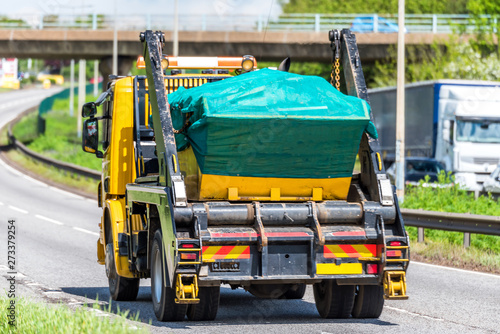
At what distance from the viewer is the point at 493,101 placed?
27094 millimetres

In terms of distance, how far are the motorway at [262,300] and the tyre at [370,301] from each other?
91 millimetres

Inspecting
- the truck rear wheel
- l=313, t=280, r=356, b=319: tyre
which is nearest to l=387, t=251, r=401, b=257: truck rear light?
l=313, t=280, r=356, b=319: tyre

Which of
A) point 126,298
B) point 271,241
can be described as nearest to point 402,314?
point 271,241

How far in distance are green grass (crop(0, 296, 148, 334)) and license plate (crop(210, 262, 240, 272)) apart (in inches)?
44.5

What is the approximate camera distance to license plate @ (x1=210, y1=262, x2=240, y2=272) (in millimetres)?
8516

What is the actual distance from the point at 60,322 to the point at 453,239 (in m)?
10.8

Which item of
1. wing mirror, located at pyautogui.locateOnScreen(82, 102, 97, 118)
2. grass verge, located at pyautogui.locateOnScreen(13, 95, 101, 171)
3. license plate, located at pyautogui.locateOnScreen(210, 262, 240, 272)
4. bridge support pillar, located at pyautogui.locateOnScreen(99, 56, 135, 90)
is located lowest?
grass verge, located at pyautogui.locateOnScreen(13, 95, 101, 171)

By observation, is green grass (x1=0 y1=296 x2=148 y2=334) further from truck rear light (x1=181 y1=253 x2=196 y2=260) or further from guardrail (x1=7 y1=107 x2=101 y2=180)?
guardrail (x1=7 y1=107 x2=101 y2=180)

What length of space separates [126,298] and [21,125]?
54.1m

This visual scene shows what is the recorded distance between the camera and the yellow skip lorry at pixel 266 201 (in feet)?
28.1

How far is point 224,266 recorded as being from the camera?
336 inches

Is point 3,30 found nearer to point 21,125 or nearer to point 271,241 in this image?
point 21,125

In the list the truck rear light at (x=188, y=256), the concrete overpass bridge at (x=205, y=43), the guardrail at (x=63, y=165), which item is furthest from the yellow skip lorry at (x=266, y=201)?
the concrete overpass bridge at (x=205, y=43)

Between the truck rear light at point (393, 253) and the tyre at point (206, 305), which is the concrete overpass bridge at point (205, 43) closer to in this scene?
the tyre at point (206, 305)
